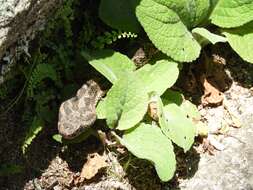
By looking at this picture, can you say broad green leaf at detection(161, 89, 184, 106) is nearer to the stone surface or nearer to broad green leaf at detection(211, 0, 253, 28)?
the stone surface

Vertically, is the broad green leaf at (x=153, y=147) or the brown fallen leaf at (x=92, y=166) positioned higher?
the broad green leaf at (x=153, y=147)

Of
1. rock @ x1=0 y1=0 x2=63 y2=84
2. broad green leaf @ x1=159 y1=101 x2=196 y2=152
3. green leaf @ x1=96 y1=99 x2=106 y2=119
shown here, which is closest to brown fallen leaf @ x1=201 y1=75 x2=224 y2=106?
broad green leaf @ x1=159 y1=101 x2=196 y2=152

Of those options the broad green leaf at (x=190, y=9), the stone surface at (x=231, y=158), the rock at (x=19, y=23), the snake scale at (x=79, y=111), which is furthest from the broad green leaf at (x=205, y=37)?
the rock at (x=19, y=23)

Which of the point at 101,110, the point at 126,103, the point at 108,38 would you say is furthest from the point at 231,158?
the point at 108,38

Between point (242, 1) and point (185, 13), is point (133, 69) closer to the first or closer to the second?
point (185, 13)

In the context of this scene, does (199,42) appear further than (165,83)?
Yes

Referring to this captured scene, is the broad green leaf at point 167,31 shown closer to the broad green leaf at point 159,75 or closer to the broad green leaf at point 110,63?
the broad green leaf at point 159,75

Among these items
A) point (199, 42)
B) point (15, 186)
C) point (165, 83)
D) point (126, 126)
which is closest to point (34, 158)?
point (15, 186)
